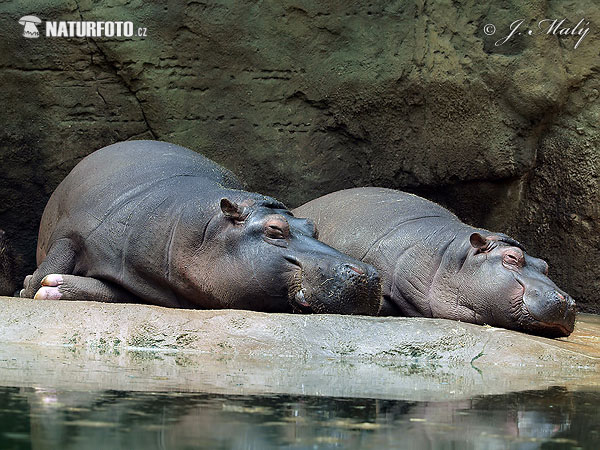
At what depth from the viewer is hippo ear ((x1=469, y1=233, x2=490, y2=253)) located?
19.3 feet

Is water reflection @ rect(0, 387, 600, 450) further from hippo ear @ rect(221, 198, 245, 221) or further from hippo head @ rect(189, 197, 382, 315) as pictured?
hippo ear @ rect(221, 198, 245, 221)

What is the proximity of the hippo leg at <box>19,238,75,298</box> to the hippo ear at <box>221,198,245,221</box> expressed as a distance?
1.10m

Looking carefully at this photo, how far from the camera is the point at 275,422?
8.75 feet

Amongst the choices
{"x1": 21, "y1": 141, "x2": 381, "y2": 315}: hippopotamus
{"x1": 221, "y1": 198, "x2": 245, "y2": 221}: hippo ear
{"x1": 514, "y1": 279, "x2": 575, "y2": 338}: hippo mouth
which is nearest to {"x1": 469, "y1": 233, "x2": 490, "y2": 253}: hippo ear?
{"x1": 514, "y1": 279, "x2": 575, "y2": 338}: hippo mouth

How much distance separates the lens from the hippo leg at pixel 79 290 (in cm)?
574

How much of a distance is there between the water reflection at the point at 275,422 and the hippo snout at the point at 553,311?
212cm

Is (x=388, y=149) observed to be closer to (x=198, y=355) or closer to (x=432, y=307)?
(x=432, y=307)

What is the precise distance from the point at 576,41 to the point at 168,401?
5038mm

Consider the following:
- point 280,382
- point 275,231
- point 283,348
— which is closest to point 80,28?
point 275,231

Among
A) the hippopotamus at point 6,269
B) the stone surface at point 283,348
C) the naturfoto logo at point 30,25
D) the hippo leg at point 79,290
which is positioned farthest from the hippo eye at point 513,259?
the naturfoto logo at point 30,25

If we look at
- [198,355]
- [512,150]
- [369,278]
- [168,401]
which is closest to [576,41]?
[512,150]

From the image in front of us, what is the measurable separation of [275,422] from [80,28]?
516 centimetres
